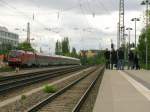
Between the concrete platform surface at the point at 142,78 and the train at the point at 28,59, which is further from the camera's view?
the train at the point at 28,59

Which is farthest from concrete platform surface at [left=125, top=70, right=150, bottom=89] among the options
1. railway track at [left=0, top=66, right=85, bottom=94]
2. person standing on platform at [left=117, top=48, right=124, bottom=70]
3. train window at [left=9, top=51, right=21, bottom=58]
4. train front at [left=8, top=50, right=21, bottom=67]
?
train window at [left=9, top=51, right=21, bottom=58]

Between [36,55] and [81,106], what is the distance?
6412 centimetres

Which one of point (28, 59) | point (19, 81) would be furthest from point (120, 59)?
point (19, 81)

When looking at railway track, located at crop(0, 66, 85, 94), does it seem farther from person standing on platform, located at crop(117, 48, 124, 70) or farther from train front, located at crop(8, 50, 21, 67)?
train front, located at crop(8, 50, 21, 67)

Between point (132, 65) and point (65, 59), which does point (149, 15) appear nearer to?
point (132, 65)

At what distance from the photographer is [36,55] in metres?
81.8

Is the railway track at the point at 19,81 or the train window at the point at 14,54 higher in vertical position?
the train window at the point at 14,54

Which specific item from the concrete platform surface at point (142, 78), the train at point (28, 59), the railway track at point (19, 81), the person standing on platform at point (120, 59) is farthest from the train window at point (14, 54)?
the railway track at point (19, 81)

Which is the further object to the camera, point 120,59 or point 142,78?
point 120,59

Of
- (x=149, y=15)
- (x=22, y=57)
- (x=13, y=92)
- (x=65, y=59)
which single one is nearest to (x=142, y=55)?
(x=65, y=59)

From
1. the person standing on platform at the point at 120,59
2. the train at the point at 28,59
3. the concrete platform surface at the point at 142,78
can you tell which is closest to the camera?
the concrete platform surface at the point at 142,78

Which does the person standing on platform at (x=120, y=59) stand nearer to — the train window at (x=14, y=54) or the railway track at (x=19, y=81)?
the train window at (x=14, y=54)

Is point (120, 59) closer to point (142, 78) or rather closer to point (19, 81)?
point (142, 78)

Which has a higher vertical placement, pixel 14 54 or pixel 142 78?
pixel 14 54
